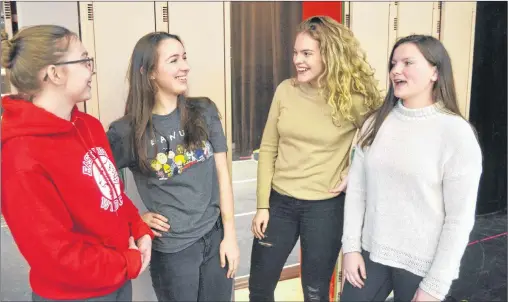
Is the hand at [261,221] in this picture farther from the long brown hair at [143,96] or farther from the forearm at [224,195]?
the long brown hair at [143,96]

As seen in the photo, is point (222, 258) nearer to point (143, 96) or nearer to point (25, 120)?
point (143, 96)

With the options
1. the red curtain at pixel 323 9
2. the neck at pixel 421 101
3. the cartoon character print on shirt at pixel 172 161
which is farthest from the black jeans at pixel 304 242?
the red curtain at pixel 323 9

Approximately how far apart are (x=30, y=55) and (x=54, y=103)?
0.14 meters

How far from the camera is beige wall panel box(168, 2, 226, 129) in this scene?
208 cm

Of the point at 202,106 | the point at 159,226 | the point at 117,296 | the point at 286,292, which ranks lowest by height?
the point at 286,292

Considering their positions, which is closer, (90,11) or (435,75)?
(435,75)

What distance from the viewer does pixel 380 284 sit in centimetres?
160

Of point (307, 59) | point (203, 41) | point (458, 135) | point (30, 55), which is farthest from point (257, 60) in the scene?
point (30, 55)

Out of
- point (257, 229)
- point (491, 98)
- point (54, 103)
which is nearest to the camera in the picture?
point (54, 103)

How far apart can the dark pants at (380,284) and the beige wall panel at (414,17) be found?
1426mm

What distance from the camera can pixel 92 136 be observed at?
1422 mm

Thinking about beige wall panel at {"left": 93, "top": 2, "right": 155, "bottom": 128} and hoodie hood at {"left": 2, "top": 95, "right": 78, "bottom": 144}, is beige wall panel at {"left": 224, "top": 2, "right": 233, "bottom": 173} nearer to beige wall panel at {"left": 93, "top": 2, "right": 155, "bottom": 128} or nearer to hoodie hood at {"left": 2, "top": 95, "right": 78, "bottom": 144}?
beige wall panel at {"left": 93, "top": 2, "right": 155, "bottom": 128}

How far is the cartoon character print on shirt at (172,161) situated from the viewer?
5.48ft

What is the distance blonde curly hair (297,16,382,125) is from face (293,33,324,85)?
17 millimetres
